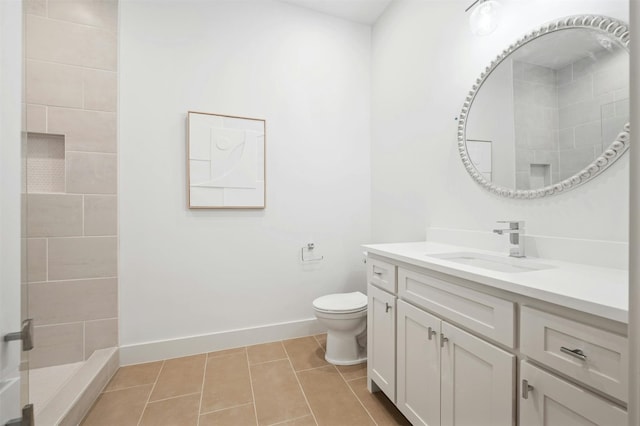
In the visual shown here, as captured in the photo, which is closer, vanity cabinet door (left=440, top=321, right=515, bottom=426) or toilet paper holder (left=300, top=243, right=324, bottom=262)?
vanity cabinet door (left=440, top=321, right=515, bottom=426)

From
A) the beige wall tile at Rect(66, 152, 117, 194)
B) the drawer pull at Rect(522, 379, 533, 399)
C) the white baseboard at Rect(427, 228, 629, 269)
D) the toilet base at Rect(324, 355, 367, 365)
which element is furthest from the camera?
the toilet base at Rect(324, 355, 367, 365)

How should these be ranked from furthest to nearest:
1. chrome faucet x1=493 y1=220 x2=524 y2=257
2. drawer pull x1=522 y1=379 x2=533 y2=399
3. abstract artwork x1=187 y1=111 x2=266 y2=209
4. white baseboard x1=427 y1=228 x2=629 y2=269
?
abstract artwork x1=187 y1=111 x2=266 y2=209, chrome faucet x1=493 y1=220 x2=524 y2=257, white baseboard x1=427 y1=228 x2=629 y2=269, drawer pull x1=522 y1=379 x2=533 y2=399

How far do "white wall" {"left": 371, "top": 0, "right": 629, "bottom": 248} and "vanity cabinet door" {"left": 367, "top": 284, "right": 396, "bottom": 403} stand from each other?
68 centimetres

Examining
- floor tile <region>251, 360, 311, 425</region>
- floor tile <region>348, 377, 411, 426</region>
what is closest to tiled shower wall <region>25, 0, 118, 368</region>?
floor tile <region>251, 360, 311, 425</region>

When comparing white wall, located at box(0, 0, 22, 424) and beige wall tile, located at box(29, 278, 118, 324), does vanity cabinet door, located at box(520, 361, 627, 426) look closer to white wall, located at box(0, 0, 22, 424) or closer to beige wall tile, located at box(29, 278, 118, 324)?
white wall, located at box(0, 0, 22, 424)

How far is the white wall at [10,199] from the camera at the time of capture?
2.07 ft

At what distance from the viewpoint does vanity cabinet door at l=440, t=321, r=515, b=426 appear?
0.90m

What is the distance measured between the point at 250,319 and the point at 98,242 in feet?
4.12

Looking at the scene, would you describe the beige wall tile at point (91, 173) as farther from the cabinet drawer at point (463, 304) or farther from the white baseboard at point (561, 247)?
the white baseboard at point (561, 247)

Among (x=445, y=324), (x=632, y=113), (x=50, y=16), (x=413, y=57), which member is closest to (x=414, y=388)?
(x=445, y=324)

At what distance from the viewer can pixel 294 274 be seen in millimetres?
2484

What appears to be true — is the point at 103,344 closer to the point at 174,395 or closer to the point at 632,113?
the point at 174,395

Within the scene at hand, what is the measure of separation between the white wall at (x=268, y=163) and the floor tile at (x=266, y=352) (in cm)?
19

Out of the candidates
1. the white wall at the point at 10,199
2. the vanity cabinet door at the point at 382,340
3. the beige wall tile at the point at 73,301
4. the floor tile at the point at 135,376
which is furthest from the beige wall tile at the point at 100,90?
the vanity cabinet door at the point at 382,340
